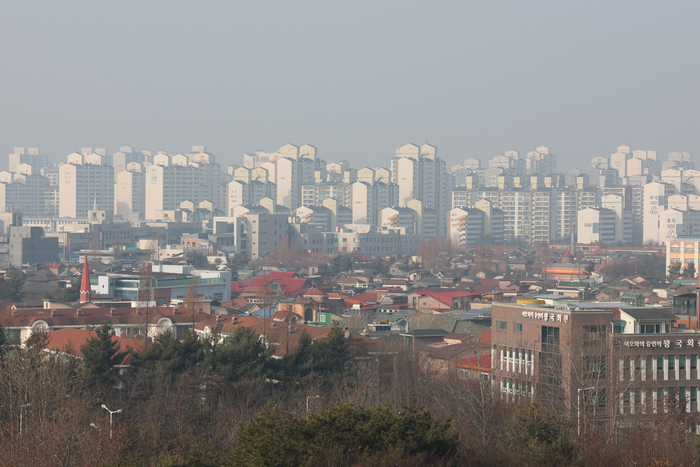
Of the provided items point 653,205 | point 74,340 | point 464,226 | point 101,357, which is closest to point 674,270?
point 464,226

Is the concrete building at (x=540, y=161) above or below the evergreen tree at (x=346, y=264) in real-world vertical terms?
above

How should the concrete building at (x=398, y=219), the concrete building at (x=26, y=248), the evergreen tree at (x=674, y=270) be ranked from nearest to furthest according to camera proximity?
1. the evergreen tree at (x=674, y=270)
2. the concrete building at (x=26, y=248)
3. the concrete building at (x=398, y=219)

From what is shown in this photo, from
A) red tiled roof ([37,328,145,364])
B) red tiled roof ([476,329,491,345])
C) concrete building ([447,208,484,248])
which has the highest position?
concrete building ([447,208,484,248])

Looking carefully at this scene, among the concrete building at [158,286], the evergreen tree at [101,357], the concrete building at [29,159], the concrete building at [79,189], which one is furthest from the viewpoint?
the concrete building at [29,159]

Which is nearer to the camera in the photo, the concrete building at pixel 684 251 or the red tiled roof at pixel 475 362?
A: the red tiled roof at pixel 475 362

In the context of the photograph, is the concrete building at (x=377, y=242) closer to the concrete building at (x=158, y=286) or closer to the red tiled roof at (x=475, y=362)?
the concrete building at (x=158, y=286)

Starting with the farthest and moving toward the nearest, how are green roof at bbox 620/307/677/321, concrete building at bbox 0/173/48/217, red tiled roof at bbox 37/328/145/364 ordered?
concrete building at bbox 0/173/48/217, red tiled roof at bbox 37/328/145/364, green roof at bbox 620/307/677/321

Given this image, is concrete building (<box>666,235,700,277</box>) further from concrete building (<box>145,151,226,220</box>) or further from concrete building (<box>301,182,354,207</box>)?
concrete building (<box>145,151,226,220</box>)

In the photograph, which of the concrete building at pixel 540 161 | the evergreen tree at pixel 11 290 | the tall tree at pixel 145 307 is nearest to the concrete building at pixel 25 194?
the concrete building at pixel 540 161

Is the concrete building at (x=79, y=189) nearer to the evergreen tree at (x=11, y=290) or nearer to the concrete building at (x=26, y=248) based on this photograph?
the concrete building at (x=26, y=248)

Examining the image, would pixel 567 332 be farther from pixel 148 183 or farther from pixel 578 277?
pixel 148 183

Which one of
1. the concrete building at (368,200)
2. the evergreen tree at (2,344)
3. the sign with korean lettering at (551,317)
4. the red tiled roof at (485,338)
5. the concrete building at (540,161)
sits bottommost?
the red tiled roof at (485,338)

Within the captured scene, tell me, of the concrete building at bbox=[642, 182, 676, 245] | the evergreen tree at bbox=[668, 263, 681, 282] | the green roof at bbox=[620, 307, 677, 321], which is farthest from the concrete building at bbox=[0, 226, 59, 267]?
the concrete building at bbox=[642, 182, 676, 245]

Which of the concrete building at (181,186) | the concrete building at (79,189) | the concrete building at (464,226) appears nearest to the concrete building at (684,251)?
the concrete building at (464,226)
